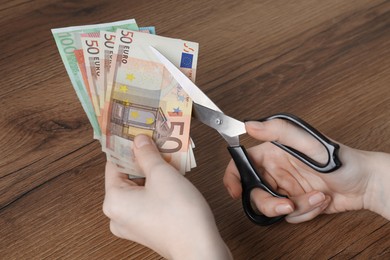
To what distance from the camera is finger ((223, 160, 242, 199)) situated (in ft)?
2.84

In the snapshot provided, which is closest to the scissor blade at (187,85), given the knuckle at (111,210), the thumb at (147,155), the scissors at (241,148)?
the scissors at (241,148)

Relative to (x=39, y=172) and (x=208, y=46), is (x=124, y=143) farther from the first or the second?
(x=208, y=46)

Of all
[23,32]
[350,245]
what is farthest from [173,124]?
[23,32]

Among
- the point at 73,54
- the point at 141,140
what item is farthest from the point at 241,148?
the point at 73,54

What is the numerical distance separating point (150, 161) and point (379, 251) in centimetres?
38

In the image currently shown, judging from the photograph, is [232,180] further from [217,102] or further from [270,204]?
[217,102]

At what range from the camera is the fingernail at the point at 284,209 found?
0.79 metres

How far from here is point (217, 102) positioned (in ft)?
3.32

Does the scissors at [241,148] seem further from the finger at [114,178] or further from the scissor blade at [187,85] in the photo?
the finger at [114,178]

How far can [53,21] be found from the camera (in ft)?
3.78

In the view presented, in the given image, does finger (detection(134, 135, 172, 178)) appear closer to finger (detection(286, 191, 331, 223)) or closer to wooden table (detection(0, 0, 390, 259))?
wooden table (detection(0, 0, 390, 259))

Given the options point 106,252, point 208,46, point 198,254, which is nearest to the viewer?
point 198,254

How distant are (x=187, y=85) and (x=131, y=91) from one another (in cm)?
9

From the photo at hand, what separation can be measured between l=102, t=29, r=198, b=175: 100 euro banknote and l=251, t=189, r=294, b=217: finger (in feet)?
0.42
